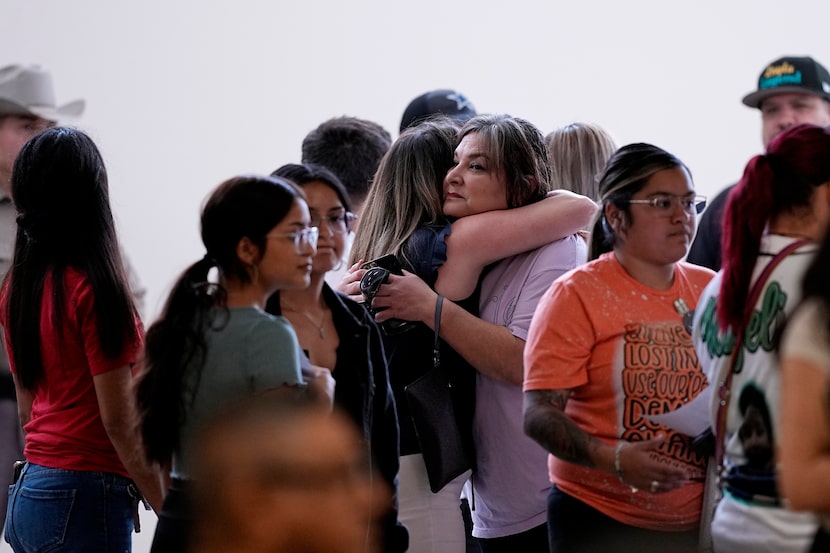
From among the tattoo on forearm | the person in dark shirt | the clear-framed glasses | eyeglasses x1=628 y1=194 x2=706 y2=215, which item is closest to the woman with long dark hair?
the clear-framed glasses

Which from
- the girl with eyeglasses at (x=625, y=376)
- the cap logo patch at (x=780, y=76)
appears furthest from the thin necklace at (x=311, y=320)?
the cap logo patch at (x=780, y=76)

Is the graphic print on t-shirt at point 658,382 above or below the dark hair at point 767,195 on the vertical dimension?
below

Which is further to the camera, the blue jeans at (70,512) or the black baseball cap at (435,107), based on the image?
A: the black baseball cap at (435,107)

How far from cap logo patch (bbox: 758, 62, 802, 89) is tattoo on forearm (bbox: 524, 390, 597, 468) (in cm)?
178

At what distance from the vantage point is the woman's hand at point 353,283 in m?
2.33

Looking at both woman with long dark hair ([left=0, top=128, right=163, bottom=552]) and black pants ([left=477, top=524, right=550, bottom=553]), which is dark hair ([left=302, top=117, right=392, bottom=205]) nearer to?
woman with long dark hair ([left=0, top=128, right=163, bottom=552])

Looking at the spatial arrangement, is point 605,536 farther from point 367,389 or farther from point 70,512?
→ point 70,512

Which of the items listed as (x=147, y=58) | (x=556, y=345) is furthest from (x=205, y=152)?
(x=556, y=345)

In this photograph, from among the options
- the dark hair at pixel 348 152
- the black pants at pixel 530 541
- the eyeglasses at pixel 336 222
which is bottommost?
the black pants at pixel 530 541

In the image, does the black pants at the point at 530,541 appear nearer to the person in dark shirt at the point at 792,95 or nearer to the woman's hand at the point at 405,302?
the woman's hand at the point at 405,302

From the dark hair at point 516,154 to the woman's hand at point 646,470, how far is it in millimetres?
715

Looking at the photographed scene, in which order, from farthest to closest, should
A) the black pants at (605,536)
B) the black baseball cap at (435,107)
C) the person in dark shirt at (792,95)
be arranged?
the person in dark shirt at (792,95), the black baseball cap at (435,107), the black pants at (605,536)

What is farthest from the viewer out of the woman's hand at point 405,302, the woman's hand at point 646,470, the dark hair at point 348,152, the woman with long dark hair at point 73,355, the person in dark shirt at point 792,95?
the person in dark shirt at point 792,95

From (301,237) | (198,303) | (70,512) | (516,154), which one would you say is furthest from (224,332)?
(516,154)
